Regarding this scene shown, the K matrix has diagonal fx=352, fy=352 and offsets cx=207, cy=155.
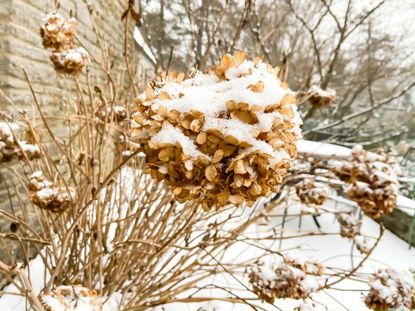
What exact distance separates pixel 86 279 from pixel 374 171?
153cm

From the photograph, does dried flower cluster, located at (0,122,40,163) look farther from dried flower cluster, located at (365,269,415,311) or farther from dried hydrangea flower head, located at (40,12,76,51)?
dried flower cluster, located at (365,269,415,311)

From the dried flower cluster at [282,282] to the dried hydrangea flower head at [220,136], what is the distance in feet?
3.01

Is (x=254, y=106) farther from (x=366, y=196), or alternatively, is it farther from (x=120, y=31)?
(x=120, y=31)

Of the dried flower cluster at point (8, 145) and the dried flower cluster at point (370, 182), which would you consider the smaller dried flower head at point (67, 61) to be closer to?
the dried flower cluster at point (8, 145)

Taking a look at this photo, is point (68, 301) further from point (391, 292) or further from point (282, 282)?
point (391, 292)

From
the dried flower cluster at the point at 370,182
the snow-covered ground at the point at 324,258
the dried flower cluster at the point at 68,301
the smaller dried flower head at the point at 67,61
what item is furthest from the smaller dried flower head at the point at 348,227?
the smaller dried flower head at the point at 67,61

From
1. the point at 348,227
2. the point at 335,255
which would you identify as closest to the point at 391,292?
the point at 348,227

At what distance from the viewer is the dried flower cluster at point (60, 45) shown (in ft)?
4.40

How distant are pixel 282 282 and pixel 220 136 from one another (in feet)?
3.50

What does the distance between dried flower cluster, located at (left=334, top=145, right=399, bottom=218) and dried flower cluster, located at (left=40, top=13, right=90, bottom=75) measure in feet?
4.16

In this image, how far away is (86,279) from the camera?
6.02ft

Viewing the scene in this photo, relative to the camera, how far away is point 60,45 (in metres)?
1.36

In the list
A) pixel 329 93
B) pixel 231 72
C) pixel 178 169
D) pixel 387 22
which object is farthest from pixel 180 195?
pixel 387 22

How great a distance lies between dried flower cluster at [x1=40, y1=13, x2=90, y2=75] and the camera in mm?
1340
